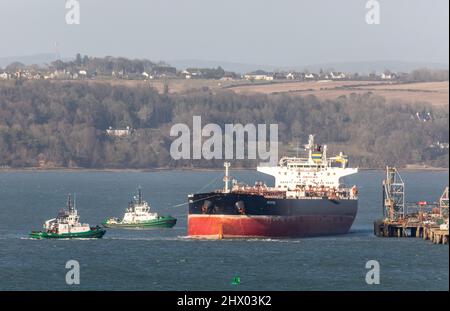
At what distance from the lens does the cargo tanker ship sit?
9950 centimetres

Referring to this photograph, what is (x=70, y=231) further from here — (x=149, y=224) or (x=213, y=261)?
(x=213, y=261)

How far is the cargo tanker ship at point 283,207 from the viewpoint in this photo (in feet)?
326

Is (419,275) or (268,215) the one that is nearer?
(419,275)

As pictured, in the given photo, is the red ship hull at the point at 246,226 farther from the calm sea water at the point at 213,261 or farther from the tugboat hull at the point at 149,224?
the tugboat hull at the point at 149,224

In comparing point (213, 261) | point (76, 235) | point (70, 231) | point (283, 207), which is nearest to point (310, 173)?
point (283, 207)

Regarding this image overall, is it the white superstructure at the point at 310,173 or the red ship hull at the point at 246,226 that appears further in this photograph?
the white superstructure at the point at 310,173

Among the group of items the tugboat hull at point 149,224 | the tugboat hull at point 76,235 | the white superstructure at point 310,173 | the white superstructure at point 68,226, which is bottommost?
the tugboat hull at point 149,224

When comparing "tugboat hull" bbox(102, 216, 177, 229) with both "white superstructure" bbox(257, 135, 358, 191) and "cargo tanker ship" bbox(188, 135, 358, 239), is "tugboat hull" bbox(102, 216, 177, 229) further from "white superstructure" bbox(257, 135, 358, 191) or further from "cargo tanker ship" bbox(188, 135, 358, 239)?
"cargo tanker ship" bbox(188, 135, 358, 239)

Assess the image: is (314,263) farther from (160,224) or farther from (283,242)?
(160,224)

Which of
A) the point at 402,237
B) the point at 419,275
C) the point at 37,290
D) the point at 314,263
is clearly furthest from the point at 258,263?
the point at 402,237

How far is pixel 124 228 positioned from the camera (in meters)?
112

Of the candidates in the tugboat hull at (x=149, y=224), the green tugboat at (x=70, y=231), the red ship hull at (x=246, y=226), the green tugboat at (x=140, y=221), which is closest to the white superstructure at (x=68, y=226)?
the green tugboat at (x=70, y=231)
